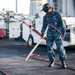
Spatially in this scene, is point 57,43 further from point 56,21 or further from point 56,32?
point 56,21

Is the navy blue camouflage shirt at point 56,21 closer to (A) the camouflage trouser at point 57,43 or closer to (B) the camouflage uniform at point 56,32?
(B) the camouflage uniform at point 56,32

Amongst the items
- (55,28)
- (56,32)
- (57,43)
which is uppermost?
(55,28)

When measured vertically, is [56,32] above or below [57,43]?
above

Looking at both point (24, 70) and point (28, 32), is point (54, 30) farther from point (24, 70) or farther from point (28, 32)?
point (28, 32)

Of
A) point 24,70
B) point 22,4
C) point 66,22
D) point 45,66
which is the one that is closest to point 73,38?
point 66,22

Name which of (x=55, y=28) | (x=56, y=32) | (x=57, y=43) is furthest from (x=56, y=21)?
(x=57, y=43)

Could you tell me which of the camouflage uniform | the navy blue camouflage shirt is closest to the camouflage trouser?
the camouflage uniform

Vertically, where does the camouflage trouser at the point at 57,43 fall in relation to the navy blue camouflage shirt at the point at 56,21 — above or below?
below

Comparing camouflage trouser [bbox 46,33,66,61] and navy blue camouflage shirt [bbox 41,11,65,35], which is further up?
navy blue camouflage shirt [bbox 41,11,65,35]

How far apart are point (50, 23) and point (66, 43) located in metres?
4.37

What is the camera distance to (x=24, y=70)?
7.66 m

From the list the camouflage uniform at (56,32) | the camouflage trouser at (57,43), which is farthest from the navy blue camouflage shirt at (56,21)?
the camouflage trouser at (57,43)

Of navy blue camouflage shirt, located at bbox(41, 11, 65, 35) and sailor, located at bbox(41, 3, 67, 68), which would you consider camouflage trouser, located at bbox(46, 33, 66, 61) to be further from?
navy blue camouflage shirt, located at bbox(41, 11, 65, 35)

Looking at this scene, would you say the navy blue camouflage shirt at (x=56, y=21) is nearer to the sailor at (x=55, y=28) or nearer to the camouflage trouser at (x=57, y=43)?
the sailor at (x=55, y=28)
